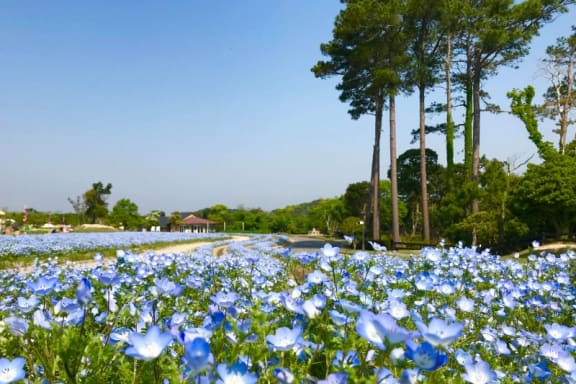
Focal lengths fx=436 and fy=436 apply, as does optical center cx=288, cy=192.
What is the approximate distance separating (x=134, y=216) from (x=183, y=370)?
7259cm

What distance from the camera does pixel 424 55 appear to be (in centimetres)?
2388

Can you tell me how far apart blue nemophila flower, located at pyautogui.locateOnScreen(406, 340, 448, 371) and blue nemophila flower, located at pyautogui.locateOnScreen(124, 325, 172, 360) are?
1.84 feet

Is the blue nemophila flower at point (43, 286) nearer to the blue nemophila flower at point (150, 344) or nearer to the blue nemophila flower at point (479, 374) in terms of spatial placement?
the blue nemophila flower at point (150, 344)

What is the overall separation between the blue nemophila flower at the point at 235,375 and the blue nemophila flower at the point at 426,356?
36 centimetres

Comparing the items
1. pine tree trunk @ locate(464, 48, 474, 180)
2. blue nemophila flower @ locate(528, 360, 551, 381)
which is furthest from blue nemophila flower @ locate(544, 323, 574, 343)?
pine tree trunk @ locate(464, 48, 474, 180)

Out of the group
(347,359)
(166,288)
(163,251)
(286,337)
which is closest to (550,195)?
(163,251)

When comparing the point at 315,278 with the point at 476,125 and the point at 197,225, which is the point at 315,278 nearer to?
the point at 476,125

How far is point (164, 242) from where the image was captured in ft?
80.7

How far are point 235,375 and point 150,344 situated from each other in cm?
23

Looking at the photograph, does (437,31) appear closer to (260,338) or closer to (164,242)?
(164,242)

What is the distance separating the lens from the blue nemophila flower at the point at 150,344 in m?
1.03

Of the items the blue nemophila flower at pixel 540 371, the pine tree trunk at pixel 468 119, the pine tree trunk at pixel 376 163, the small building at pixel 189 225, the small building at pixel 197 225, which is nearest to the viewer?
the blue nemophila flower at pixel 540 371

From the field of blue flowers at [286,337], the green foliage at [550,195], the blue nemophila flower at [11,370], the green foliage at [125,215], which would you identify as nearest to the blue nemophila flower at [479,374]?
the field of blue flowers at [286,337]

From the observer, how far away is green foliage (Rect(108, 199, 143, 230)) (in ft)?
212
